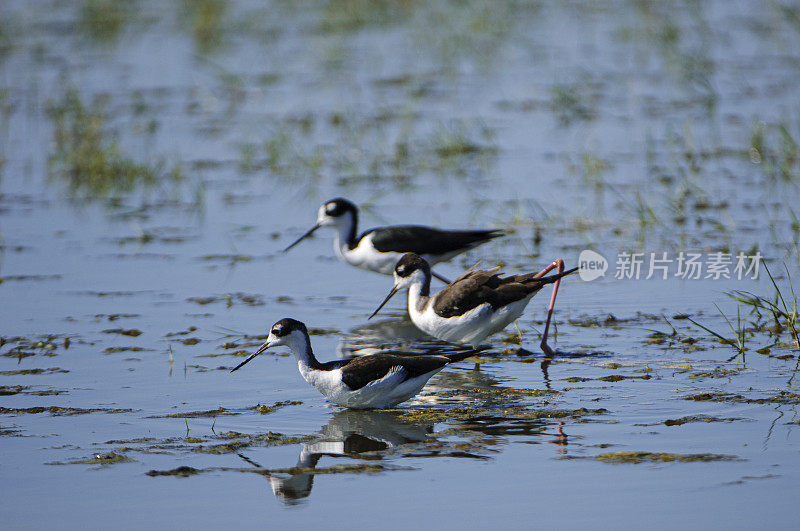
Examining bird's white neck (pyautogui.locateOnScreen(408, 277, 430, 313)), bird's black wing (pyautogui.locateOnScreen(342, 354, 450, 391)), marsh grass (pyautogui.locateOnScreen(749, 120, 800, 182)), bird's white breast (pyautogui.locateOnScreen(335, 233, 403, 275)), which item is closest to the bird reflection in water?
bird's black wing (pyautogui.locateOnScreen(342, 354, 450, 391))

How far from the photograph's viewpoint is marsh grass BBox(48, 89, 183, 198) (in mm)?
13570

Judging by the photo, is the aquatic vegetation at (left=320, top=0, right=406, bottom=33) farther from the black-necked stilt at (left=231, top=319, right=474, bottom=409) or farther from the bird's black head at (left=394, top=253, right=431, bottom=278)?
the black-necked stilt at (left=231, top=319, right=474, bottom=409)

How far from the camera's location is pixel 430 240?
1038cm

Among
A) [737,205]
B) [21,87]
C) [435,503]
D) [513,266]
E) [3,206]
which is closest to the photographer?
[435,503]

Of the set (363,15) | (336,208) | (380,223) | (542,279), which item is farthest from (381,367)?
(363,15)

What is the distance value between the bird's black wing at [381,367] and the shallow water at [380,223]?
24 cm

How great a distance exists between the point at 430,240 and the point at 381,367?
3.56 m

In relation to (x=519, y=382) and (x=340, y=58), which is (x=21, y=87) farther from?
(x=519, y=382)

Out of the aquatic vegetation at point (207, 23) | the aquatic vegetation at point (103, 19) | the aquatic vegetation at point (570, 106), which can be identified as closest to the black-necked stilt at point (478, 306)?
the aquatic vegetation at point (570, 106)

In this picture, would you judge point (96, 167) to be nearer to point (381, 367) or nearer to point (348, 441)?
point (381, 367)

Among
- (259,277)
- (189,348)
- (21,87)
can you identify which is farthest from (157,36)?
(189,348)

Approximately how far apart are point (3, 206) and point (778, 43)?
1240 cm

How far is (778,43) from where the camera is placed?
19.5 metres

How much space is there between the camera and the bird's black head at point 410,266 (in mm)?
8859
